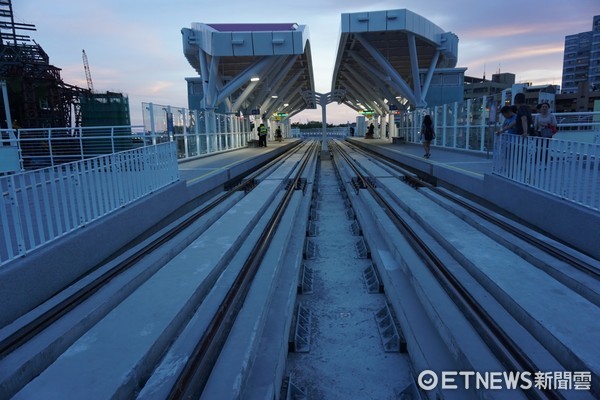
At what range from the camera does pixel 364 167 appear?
55.2 ft

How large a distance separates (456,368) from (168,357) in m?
2.34

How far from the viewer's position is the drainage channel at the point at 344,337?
11.0 feet

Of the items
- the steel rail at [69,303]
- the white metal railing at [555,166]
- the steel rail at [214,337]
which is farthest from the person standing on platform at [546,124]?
the steel rail at [69,303]

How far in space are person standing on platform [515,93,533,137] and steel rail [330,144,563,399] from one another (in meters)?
3.05

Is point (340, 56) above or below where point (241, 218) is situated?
above

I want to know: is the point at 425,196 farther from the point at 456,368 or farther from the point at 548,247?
the point at 456,368

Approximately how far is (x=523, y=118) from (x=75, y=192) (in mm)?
7374

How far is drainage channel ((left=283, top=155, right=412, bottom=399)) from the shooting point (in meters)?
3.36

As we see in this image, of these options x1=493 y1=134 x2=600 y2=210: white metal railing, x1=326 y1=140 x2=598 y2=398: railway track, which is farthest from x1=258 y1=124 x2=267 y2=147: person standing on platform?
x1=493 y1=134 x2=600 y2=210: white metal railing

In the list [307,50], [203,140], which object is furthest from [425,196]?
[307,50]

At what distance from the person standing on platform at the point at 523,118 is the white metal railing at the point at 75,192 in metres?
6.87

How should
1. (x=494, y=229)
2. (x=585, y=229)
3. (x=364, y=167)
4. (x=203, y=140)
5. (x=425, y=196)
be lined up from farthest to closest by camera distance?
(x=203, y=140)
(x=364, y=167)
(x=425, y=196)
(x=494, y=229)
(x=585, y=229)

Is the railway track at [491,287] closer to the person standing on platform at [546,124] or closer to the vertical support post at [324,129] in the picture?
the person standing on platform at [546,124]

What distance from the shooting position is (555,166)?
5910 mm
